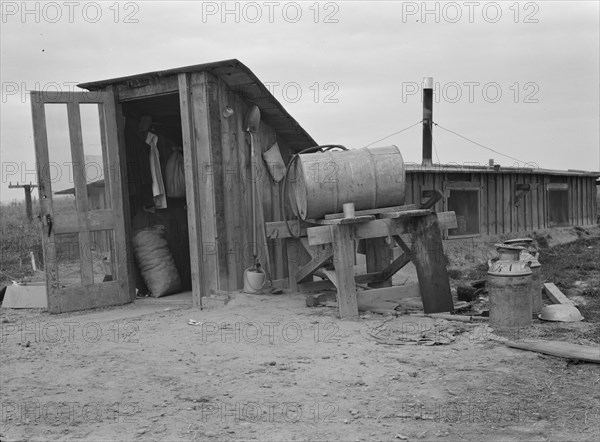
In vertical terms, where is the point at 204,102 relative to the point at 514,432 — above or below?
above

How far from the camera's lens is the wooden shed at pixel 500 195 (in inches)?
647

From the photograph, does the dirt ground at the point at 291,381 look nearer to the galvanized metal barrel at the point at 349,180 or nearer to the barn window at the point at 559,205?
the galvanized metal barrel at the point at 349,180

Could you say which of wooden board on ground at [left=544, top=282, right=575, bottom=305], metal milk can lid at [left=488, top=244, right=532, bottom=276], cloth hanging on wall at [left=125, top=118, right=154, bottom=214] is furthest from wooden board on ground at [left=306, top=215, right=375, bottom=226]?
cloth hanging on wall at [left=125, top=118, right=154, bottom=214]

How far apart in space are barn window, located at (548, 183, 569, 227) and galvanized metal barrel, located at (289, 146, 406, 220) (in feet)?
54.1

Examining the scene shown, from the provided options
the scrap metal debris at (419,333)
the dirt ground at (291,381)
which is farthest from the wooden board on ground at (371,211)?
the scrap metal debris at (419,333)

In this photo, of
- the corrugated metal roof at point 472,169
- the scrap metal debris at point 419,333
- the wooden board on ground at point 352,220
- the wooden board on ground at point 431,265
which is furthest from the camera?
the corrugated metal roof at point 472,169

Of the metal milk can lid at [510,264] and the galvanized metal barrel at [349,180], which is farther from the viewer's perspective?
the galvanized metal barrel at [349,180]

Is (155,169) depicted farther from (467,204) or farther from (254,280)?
(467,204)

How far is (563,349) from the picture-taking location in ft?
18.4

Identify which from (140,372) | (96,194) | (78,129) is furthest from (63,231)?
(140,372)

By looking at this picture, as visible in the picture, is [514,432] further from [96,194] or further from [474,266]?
[474,266]

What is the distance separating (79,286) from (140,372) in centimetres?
370

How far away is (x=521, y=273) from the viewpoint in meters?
6.63

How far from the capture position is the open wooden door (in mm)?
8469
